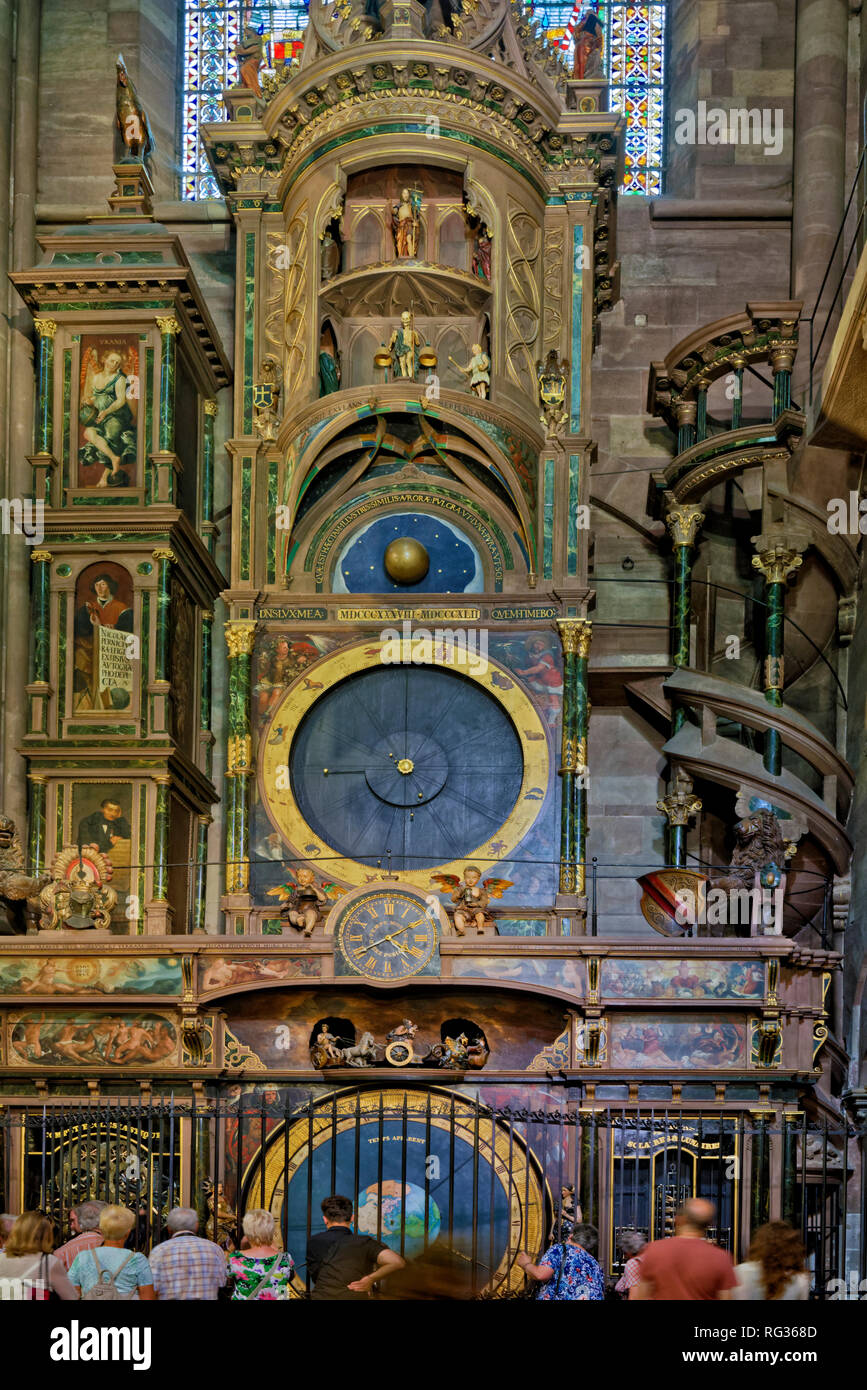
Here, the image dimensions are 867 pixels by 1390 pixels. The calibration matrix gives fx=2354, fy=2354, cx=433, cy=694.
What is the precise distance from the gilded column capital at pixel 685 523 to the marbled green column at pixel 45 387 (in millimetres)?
5694

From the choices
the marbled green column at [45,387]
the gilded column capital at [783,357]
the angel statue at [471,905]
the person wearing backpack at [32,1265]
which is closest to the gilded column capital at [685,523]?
the gilded column capital at [783,357]

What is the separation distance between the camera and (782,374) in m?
21.5

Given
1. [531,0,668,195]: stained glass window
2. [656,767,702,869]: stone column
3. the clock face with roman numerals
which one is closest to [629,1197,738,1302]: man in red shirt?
the clock face with roman numerals

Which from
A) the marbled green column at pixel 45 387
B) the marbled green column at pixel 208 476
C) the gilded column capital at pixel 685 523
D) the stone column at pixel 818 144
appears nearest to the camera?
the marbled green column at pixel 45 387

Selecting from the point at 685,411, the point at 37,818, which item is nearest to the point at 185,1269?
the point at 37,818

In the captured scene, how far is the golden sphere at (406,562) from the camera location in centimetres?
2112

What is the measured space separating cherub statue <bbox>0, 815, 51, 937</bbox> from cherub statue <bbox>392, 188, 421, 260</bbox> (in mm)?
6623

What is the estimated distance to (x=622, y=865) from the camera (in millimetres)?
20141

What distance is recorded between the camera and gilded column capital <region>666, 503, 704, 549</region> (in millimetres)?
21609

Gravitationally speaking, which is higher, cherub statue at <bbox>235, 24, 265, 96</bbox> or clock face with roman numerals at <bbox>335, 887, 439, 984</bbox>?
cherub statue at <bbox>235, 24, 265, 96</bbox>

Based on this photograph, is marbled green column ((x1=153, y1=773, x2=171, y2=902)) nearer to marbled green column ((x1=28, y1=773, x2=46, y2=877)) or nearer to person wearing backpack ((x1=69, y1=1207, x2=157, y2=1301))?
marbled green column ((x1=28, y1=773, x2=46, y2=877))

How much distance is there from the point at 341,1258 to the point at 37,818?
851 cm

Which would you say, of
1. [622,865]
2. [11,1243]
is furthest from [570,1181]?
[11,1243]
